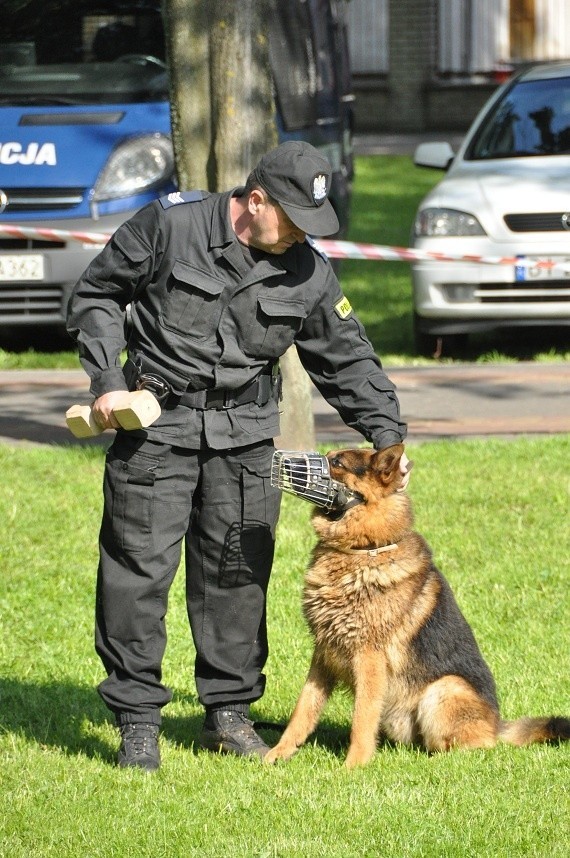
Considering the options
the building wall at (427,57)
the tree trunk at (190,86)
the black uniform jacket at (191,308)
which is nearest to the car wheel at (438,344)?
the tree trunk at (190,86)

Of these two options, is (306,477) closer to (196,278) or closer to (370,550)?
(370,550)

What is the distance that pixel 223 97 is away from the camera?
21.5 ft

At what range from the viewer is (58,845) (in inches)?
137

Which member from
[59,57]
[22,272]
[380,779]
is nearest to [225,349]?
[380,779]

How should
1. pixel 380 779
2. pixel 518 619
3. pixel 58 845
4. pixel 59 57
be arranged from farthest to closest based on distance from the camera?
pixel 59 57
pixel 518 619
pixel 380 779
pixel 58 845

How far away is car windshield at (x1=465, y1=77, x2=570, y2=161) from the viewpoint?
401 inches

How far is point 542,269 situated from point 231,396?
18.8 ft

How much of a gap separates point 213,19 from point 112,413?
3433mm

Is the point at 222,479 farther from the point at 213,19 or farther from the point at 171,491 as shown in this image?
the point at 213,19

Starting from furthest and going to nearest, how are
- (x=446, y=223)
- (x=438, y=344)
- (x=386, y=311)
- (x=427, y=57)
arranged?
1. (x=427, y=57)
2. (x=386, y=311)
3. (x=438, y=344)
4. (x=446, y=223)

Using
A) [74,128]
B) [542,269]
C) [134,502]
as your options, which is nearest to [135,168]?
[74,128]

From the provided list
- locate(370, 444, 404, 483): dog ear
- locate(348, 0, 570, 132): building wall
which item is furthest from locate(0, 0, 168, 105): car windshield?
locate(348, 0, 570, 132): building wall

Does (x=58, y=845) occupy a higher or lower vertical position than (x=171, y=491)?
lower

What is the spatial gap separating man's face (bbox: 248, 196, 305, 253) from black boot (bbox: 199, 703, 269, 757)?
1533 millimetres
